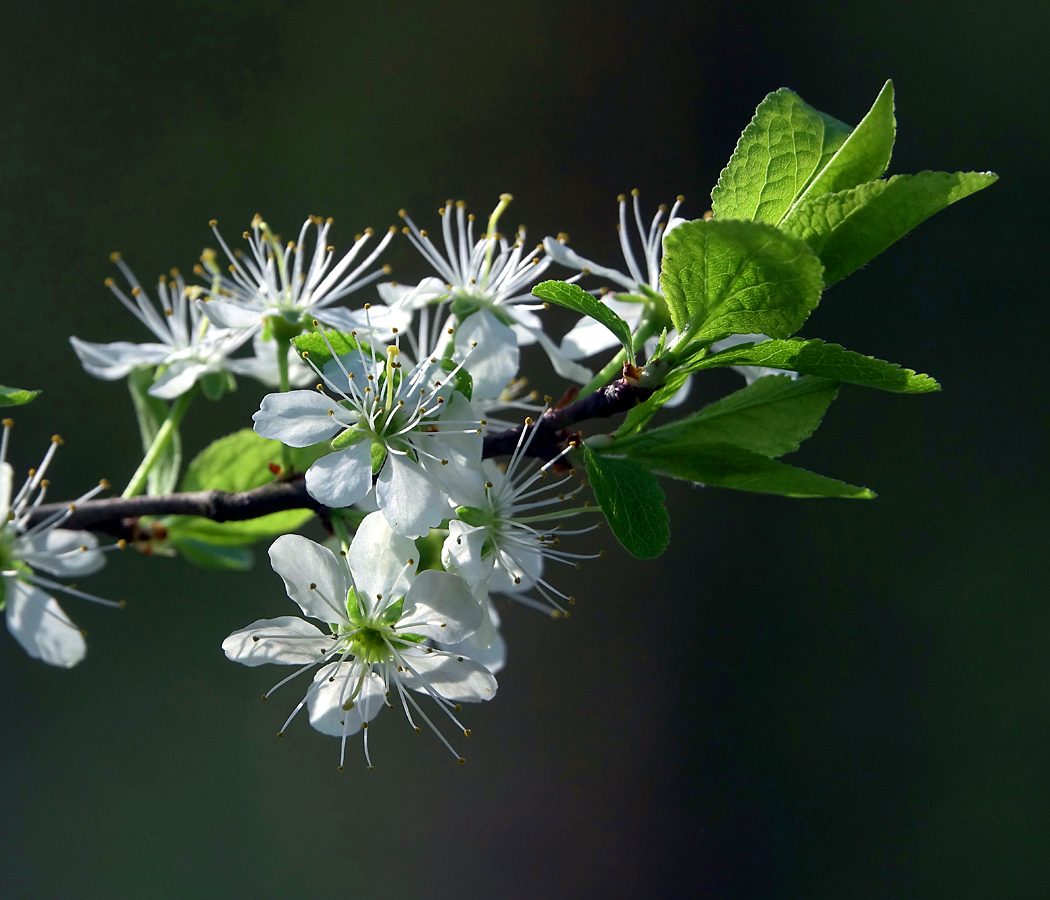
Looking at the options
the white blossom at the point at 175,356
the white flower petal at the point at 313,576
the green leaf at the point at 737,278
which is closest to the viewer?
the green leaf at the point at 737,278

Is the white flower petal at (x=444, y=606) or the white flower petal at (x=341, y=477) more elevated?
the white flower petal at (x=341, y=477)

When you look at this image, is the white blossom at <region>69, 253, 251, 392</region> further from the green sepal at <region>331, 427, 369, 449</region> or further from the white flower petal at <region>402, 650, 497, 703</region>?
the white flower petal at <region>402, 650, 497, 703</region>

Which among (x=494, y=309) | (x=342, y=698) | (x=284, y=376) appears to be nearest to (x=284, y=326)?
(x=284, y=376)

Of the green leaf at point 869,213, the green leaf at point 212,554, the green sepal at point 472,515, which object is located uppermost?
the green leaf at point 869,213

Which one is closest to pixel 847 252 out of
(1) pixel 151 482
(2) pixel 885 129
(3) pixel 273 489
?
(2) pixel 885 129

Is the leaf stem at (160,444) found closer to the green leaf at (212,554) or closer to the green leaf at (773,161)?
the green leaf at (212,554)

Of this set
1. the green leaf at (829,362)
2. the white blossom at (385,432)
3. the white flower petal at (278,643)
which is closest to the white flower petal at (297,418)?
the white blossom at (385,432)
